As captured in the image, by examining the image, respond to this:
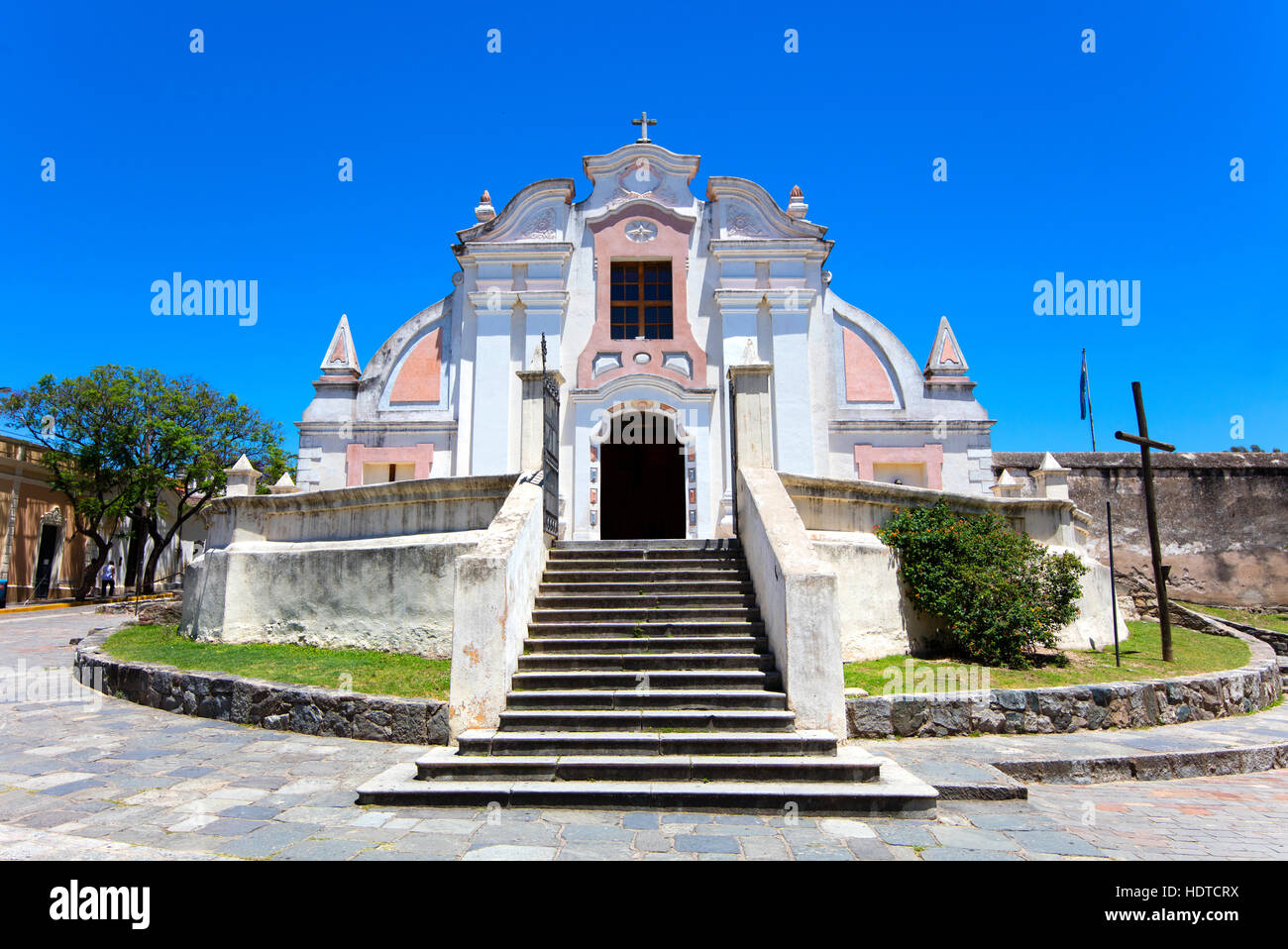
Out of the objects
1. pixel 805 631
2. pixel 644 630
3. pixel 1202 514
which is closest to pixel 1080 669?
pixel 805 631

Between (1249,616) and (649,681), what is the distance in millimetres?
17800

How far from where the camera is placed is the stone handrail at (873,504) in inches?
396

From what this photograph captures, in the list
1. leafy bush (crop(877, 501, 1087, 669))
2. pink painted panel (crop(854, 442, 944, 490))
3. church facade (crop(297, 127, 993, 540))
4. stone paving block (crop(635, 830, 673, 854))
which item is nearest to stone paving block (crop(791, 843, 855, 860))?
stone paving block (crop(635, 830, 673, 854))

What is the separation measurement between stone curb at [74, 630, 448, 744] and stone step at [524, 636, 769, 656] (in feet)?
3.85

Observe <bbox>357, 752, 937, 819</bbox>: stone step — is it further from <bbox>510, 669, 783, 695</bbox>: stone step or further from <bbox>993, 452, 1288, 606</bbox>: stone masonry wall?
<bbox>993, 452, 1288, 606</bbox>: stone masonry wall

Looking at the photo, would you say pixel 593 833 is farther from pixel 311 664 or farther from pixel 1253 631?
pixel 1253 631

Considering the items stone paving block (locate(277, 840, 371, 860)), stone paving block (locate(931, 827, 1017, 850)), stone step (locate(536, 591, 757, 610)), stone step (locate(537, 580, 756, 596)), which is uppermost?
stone step (locate(537, 580, 756, 596))

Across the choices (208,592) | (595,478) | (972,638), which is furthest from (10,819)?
(595,478)

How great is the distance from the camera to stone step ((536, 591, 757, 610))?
340 inches

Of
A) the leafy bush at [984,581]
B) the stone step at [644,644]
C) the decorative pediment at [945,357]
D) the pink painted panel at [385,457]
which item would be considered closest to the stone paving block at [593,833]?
the stone step at [644,644]

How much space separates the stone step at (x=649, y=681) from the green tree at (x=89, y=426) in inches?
1050
